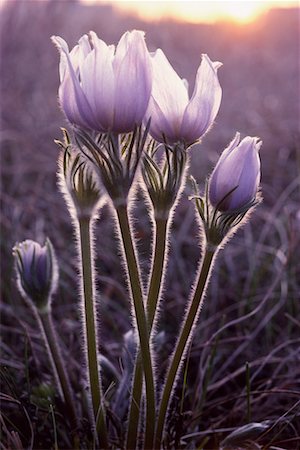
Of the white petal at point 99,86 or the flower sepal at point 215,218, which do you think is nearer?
the white petal at point 99,86

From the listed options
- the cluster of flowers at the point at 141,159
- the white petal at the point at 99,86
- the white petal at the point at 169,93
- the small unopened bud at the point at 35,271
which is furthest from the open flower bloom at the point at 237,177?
the small unopened bud at the point at 35,271

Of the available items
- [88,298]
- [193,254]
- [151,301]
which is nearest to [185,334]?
[151,301]

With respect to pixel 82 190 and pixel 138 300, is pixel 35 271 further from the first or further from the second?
pixel 138 300

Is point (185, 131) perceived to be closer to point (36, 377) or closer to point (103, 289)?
point (36, 377)

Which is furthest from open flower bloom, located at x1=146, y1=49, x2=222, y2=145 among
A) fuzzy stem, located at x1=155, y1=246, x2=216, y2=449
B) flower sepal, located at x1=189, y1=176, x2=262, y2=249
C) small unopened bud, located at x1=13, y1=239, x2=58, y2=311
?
small unopened bud, located at x1=13, y1=239, x2=58, y2=311

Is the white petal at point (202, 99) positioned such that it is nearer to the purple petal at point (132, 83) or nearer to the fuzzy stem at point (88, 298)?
the purple petal at point (132, 83)

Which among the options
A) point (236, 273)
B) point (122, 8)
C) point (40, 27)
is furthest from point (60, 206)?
point (122, 8)

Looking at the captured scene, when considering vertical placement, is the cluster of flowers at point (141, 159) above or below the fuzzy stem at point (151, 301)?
above
